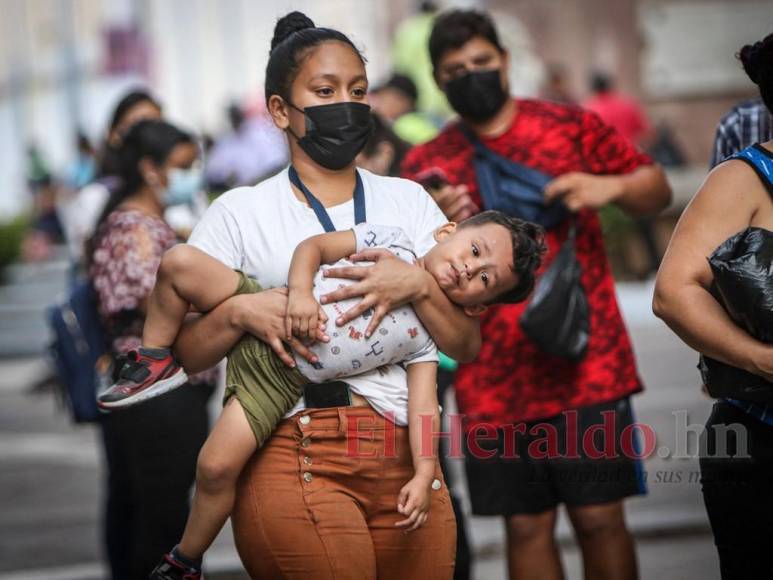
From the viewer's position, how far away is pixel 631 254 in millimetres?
15602

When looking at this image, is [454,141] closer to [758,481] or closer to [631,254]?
[758,481]

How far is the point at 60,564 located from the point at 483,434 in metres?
3.05

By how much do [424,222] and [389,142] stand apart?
239 cm

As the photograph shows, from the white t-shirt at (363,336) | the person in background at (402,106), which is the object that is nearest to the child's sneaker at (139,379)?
the white t-shirt at (363,336)

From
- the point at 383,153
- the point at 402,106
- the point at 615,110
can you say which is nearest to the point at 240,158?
the point at 615,110

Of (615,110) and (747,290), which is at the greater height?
(747,290)

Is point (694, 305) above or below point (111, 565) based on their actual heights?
above

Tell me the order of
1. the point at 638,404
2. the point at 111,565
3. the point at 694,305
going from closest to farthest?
the point at 694,305
the point at 111,565
the point at 638,404

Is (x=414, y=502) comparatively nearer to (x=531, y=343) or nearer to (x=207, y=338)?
(x=207, y=338)

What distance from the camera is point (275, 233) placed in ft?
10.9

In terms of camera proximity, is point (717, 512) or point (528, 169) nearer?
point (717, 512)

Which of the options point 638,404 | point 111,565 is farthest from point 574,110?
point 638,404

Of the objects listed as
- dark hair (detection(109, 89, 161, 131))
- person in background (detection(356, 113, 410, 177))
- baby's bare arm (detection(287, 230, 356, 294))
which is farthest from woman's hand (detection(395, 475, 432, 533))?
dark hair (detection(109, 89, 161, 131))

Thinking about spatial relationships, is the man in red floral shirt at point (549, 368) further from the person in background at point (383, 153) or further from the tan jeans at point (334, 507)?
the tan jeans at point (334, 507)
